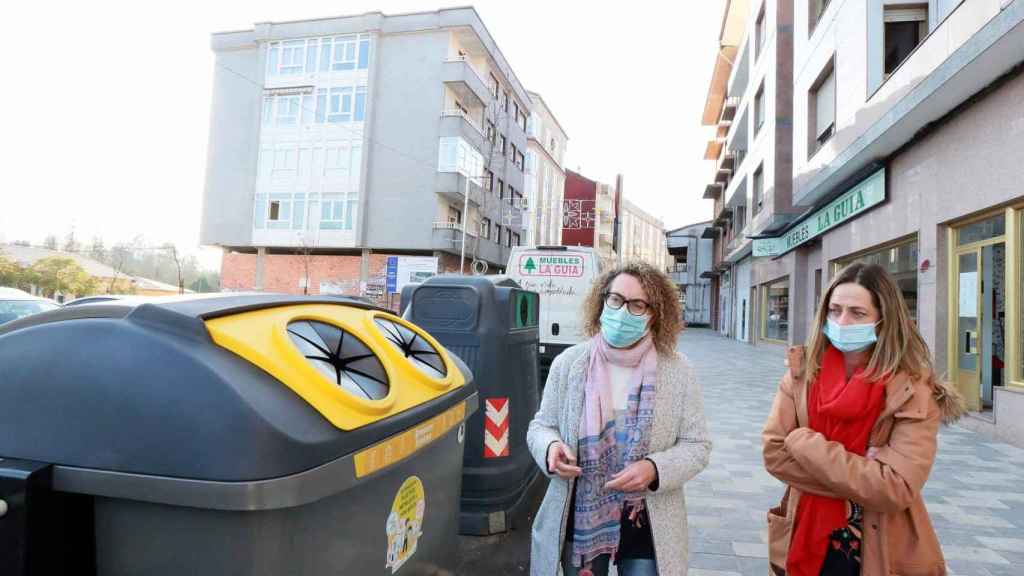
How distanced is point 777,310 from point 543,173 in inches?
1452

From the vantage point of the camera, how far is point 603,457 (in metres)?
1.93

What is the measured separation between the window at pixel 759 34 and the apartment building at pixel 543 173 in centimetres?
2542

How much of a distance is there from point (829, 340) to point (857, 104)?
1045 cm

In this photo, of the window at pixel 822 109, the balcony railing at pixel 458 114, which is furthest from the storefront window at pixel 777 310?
the balcony railing at pixel 458 114

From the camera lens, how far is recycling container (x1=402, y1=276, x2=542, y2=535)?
3664 mm

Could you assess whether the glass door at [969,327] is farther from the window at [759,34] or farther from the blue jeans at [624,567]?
the window at [759,34]

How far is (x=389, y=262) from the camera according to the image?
99.4 feet

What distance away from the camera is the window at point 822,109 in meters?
13.0

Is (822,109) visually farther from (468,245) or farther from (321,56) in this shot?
(321,56)

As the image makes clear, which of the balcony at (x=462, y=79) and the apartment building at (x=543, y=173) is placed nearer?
the balcony at (x=462, y=79)

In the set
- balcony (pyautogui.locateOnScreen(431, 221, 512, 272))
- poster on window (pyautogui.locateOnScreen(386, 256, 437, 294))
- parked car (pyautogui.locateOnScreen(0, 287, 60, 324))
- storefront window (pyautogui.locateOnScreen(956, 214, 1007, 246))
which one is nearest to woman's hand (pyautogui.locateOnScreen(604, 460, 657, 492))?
storefront window (pyautogui.locateOnScreen(956, 214, 1007, 246))

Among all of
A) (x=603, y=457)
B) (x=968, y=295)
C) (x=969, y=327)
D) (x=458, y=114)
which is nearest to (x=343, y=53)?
(x=458, y=114)

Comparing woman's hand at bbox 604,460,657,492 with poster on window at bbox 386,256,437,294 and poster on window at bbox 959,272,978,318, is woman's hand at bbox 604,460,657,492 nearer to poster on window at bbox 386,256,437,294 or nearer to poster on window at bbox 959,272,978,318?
poster on window at bbox 959,272,978,318

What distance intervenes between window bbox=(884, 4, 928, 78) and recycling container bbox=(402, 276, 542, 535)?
9271 millimetres
